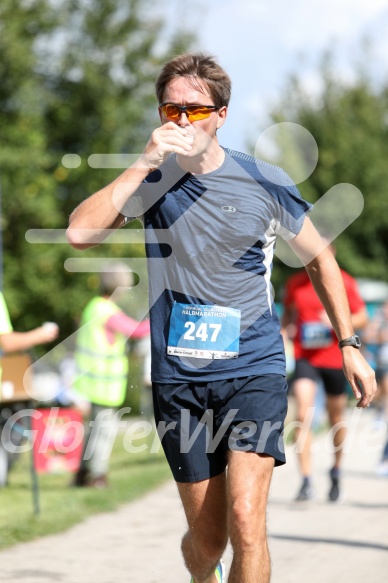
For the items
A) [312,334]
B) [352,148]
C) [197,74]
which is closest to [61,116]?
[312,334]

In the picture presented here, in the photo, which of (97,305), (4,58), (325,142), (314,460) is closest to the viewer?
(97,305)

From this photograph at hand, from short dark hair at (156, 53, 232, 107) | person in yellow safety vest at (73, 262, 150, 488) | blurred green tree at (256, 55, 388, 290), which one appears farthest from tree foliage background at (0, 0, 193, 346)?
blurred green tree at (256, 55, 388, 290)

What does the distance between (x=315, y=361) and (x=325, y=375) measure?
0.15m

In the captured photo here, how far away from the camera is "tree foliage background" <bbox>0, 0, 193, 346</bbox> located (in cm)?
2108

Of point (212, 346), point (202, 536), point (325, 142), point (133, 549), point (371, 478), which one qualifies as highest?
point (212, 346)

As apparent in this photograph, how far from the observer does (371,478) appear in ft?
35.1

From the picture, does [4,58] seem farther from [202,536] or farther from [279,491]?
[202,536]

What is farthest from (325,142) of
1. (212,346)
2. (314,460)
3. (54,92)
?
(212,346)

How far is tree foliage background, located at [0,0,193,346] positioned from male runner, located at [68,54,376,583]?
55.3 feet

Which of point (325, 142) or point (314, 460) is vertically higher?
point (314, 460)

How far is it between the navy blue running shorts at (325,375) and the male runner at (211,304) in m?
5.08

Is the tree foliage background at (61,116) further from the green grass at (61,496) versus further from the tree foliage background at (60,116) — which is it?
the green grass at (61,496)

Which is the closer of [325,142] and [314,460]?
[314,460]

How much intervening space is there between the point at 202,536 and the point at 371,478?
6.85 m
